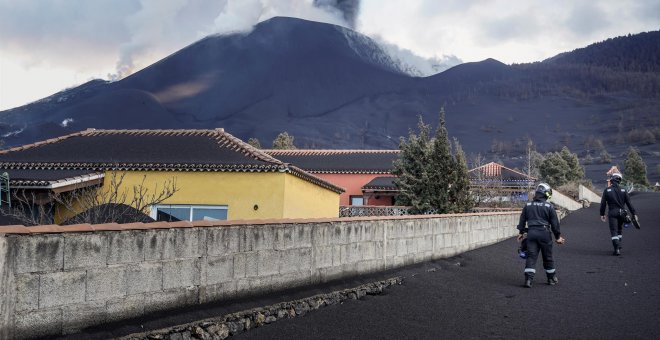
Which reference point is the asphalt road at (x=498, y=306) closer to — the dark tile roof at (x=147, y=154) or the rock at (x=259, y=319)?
the rock at (x=259, y=319)

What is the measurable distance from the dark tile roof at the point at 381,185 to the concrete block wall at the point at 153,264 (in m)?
27.3

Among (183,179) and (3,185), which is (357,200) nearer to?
(183,179)

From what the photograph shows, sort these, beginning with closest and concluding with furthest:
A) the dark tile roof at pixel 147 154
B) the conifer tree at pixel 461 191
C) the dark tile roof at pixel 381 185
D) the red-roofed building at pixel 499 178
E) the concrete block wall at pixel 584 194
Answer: the dark tile roof at pixel 147 154 → the conifer tree at pixel 461 191 → the dark tile roof at pixel 381 185 → the red-roofed building at pixel 499 178 → the concrete block wall at pixel 584 194

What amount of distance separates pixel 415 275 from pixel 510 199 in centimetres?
2498

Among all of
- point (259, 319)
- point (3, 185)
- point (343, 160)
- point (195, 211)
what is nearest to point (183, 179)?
point (195, 211)

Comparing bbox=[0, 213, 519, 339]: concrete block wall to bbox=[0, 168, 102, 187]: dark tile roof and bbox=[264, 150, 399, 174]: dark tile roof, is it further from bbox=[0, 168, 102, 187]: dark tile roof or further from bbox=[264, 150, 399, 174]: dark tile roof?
bbox=[264, 150, 399, 174]: dark tile roof

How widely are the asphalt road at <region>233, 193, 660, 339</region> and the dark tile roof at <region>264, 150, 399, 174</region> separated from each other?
27.6m

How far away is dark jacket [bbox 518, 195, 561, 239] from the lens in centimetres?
1139

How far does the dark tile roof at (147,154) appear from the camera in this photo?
20.9 metres

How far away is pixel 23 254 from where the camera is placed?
18.0 ft

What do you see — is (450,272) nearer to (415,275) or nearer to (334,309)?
(415,275)

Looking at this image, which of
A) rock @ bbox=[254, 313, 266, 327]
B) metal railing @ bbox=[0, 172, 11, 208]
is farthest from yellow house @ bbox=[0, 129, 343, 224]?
rock @ bbox=[254, 313, 266, 327]

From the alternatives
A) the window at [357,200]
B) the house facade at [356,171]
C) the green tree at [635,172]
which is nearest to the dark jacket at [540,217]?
the house facade at [356,171]

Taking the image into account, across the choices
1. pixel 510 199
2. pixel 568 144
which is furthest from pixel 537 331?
pixel 568 144
